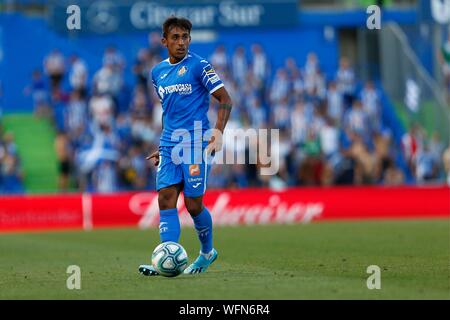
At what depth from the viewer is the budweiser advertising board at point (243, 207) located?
2564 cm

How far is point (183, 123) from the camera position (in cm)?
1139

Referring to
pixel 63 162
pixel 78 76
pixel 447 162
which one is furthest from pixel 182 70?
pixel 78 76

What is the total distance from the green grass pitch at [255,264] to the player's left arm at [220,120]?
1.39 m

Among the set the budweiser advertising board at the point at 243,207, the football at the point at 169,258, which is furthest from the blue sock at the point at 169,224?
the budweiser advertising board at the point at 243,207

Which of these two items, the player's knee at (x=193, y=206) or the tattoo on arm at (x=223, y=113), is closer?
the tattoo on arm at (x=223, y=113)

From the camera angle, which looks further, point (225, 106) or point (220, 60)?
point (220, 60)

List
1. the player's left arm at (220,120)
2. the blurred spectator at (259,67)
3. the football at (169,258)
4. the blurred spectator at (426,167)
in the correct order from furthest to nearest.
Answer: the blurred spectator at (259,67), the blurred spectator at (426,167), the player's left arm at (220,120), the football at (169,258)

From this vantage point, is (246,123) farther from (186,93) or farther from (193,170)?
(193,170)

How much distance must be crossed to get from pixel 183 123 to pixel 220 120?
0.44 meters

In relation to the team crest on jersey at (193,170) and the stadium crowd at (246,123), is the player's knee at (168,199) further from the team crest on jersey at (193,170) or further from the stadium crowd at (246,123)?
the stadium crowd at (246,123)

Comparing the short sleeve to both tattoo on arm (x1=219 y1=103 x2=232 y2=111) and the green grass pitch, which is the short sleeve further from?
the green grass pitch

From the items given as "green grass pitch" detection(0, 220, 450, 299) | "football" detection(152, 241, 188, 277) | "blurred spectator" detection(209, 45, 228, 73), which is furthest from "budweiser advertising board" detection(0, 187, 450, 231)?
"football" detection(152, 241, 188, 277)

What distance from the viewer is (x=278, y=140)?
96.9 ft
